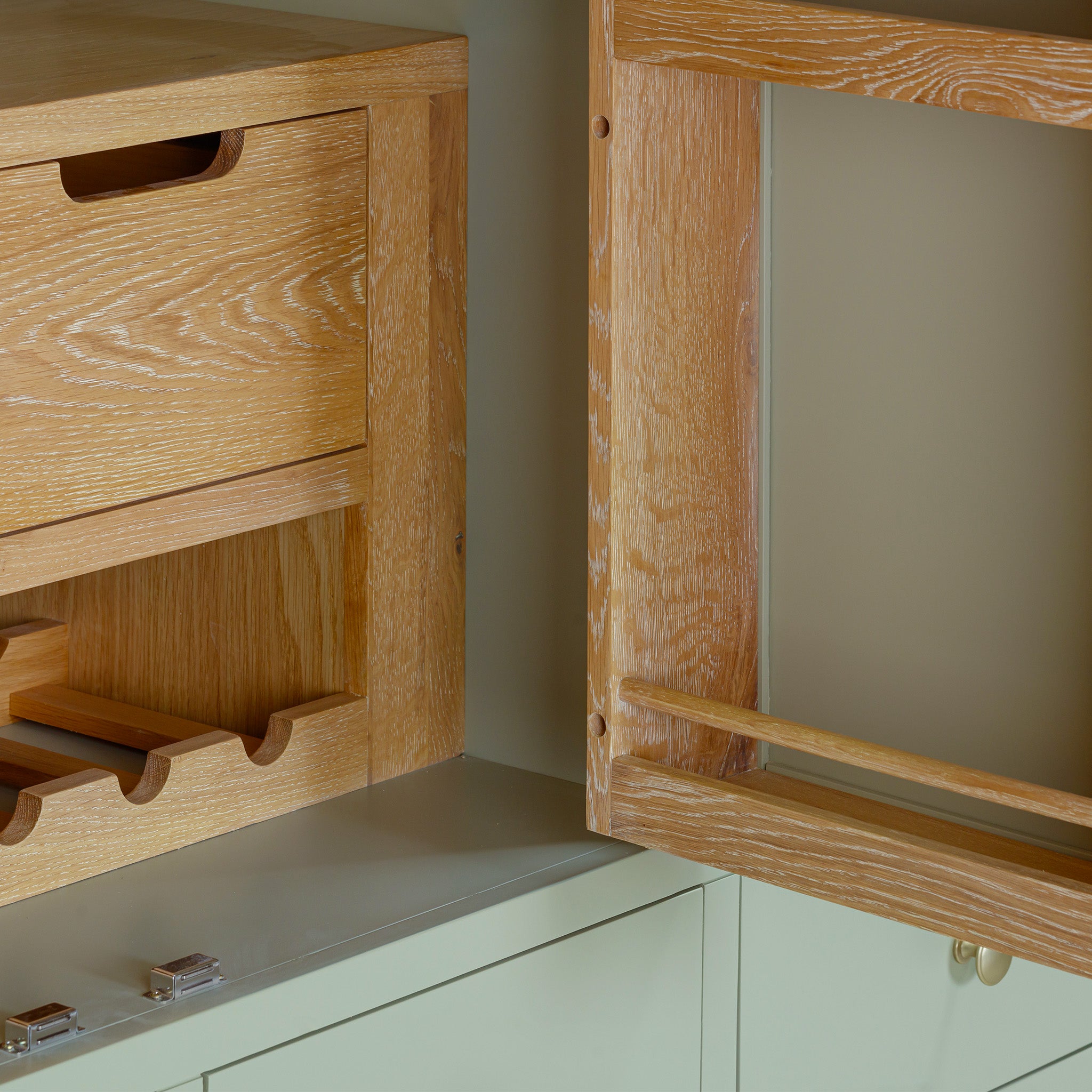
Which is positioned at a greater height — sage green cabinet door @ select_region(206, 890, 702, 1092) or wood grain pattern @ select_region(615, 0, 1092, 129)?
wood grain pattern @ select_region(615, 0, 1092, 129)

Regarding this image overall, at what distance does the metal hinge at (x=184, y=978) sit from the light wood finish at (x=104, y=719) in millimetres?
248

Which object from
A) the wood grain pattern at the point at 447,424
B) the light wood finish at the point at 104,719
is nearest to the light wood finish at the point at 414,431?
the wood grain pattern at the point at 447,424

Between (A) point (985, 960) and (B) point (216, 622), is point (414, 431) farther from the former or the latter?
(A) point (985, 960)

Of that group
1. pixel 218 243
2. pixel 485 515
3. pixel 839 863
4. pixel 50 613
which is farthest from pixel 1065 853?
pixel 50 613

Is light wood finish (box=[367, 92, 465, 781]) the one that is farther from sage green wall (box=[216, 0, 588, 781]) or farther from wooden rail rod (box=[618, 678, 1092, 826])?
wooden rail rod (box=[618, 678, 1092, 826])

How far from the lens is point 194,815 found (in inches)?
36.1

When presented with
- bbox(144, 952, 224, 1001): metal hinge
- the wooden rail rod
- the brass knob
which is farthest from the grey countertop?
the brass knob

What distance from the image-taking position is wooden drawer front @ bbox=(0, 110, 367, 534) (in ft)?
2.60

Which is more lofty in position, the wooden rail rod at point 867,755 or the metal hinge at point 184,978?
the wooden rail rod at point 867,755

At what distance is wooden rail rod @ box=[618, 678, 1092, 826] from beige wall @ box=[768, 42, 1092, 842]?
0.35 feet

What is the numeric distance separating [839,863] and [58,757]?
0.50 metres

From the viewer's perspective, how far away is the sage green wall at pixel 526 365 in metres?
0.95

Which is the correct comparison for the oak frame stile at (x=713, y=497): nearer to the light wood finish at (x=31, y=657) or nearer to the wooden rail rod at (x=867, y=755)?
the wooden rail rod at (x=867, y=755)

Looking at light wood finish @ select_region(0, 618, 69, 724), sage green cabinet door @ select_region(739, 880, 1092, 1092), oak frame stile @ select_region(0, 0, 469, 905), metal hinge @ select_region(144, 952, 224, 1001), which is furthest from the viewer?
light wood finish @ select_region(0, 618, 69, 724)
